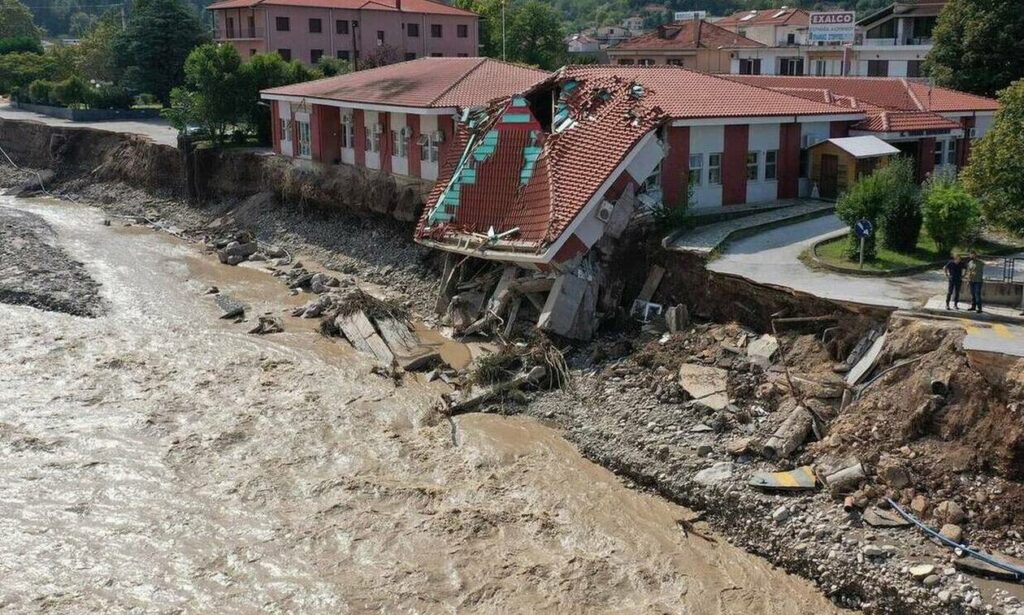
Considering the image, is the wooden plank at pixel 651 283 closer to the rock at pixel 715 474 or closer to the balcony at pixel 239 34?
the rock at pixel 715 474

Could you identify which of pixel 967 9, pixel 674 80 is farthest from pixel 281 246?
pixel 967 9

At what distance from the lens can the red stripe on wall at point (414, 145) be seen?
1369 inches

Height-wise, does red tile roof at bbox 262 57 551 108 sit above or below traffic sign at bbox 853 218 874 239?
above

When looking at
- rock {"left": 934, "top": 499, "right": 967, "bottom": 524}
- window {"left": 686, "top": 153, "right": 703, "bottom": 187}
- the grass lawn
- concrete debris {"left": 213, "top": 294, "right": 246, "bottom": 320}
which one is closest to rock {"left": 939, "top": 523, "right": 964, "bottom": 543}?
rock {"left": 934, "top": 499, "right": 967, "bottom": 524}

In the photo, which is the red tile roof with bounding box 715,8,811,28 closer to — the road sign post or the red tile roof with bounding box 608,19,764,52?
the red tile roof with bounding box 608,19,764,52

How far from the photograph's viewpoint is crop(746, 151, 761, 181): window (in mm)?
31250

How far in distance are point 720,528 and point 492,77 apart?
Result: 23.2 metres

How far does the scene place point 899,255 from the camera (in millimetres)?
24703

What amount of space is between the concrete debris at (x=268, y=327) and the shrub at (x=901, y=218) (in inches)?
645

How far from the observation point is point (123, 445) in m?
20.5

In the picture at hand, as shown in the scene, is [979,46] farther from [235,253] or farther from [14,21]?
[14,21]

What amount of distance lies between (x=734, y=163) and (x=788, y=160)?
8.52 ft

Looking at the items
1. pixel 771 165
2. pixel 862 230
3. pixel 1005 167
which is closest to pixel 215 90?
pixel 771 165

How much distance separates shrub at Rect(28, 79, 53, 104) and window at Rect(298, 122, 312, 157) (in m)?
37.5
